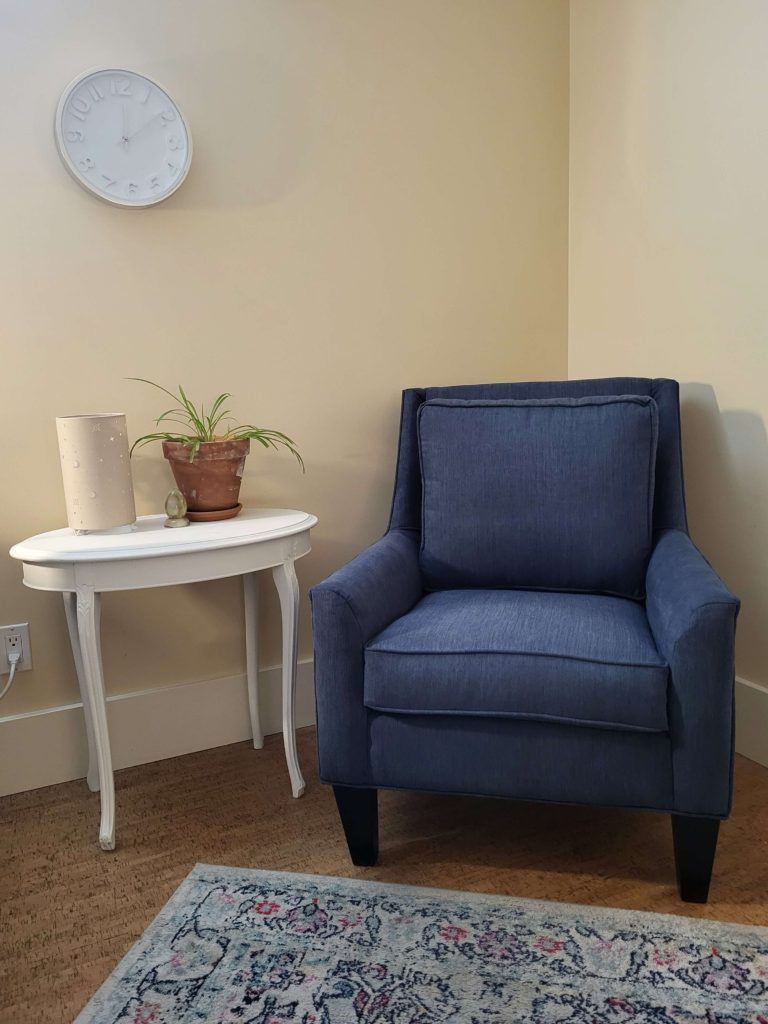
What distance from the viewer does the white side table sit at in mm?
1648

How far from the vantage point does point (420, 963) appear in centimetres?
134

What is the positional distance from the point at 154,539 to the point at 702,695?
1086 millimetres

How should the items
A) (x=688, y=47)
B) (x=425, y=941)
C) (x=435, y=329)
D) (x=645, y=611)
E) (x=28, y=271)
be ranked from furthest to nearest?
(x=435, y=329), (x=688, y=47), (x=28, y=271), (x=645, y=611), (x=425, y=941)

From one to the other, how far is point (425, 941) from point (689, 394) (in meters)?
1.46

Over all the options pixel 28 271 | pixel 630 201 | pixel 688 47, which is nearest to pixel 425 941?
pixel 28 271

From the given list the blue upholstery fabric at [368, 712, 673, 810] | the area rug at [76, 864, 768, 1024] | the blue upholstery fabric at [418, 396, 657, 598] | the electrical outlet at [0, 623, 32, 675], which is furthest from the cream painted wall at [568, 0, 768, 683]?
the electrical outlet at [0, 623, 32, 675]

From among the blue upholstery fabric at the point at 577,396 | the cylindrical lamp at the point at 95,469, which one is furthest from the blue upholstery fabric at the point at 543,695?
the cylindrical lamp at the point at 95,469

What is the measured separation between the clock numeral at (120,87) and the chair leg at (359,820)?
5.26ft

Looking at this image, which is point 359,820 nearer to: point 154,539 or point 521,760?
point 521,760

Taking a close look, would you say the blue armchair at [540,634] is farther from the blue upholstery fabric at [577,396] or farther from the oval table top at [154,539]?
the oval table top at [154,539]

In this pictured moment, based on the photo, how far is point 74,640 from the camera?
76.2 inches

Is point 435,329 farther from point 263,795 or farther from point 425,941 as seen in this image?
point 425,941

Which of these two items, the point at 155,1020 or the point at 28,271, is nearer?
the point at 155,1020

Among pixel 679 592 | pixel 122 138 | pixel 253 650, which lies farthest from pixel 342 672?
pixel 122 138
